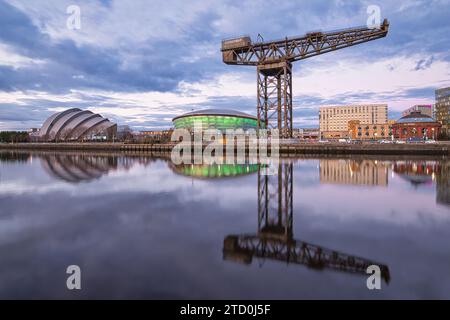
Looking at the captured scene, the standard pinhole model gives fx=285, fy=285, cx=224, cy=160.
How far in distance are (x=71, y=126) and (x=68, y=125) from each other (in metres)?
1.33

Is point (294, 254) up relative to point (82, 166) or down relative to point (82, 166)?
down

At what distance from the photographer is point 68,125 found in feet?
330

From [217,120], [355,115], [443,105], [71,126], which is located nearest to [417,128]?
[443,105]

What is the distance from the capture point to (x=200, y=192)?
14398 mm

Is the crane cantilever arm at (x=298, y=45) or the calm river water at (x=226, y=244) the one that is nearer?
the calm river water at (x=226, y=244)

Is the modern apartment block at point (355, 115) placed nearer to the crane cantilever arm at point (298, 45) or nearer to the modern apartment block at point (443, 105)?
the modern apartment block at point (443, 105)

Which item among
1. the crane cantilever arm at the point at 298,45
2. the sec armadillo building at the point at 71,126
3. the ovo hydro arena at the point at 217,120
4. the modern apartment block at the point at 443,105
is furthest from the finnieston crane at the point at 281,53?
the modern apartment block at the point at 443,105

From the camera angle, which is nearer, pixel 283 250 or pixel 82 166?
pixel 283 250

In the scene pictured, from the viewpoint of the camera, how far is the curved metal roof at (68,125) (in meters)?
98.6

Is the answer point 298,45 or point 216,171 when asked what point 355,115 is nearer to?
point 298,45

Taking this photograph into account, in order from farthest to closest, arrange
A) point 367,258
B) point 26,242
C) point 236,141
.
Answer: point 236,141
point 26,242
point 367,258
